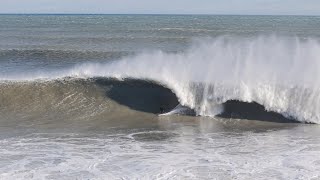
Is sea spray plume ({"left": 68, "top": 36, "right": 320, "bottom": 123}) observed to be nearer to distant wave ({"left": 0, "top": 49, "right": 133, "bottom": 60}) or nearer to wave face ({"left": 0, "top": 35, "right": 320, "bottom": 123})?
wave face ({"left": 0, "top": 35, "right": 320, "bottom": 123})

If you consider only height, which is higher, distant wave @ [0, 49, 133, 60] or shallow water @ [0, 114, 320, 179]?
distant wave @ [0, 49, 133, 60]

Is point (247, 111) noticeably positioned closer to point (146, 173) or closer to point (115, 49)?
A: point (146, 173)

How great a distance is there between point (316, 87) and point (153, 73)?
5.50 meters

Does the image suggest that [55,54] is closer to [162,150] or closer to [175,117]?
[175,117]

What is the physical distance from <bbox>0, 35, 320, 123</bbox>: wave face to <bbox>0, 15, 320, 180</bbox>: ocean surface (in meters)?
0.03

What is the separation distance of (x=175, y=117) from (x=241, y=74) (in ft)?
9.47

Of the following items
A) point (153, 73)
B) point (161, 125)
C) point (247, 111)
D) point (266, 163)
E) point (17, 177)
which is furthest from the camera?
point (153, 73)

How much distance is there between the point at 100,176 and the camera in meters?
8.28

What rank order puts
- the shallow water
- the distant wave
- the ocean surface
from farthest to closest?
1. the distant wave
2. the ocean surface
3. the shallow water

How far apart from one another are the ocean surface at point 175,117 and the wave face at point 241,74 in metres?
0.03

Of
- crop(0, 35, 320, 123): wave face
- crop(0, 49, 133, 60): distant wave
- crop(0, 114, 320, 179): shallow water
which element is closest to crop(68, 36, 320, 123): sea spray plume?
crop(0, 35, 320, 123): wave face

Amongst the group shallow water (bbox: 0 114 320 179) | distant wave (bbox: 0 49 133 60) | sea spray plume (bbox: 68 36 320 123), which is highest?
Result: distant wave (bbox: 0 49 133 60)

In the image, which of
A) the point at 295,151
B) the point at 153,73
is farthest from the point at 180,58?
the point at 295,151

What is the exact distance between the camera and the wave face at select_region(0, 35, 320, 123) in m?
14.0
